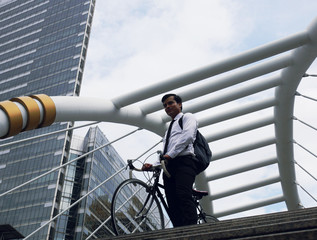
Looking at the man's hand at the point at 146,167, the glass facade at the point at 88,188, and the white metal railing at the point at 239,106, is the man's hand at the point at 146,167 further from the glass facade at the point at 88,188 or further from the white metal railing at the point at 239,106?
the glass facade at the point at 88,188

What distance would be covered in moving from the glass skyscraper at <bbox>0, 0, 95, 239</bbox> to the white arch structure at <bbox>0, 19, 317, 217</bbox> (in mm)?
40422

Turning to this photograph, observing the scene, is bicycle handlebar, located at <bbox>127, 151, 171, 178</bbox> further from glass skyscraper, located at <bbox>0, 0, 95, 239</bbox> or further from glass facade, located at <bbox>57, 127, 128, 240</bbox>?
glass skyscraper, located at <bbox>0, 0, 95, 239</bbox>

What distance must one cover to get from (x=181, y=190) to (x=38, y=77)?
205 feet

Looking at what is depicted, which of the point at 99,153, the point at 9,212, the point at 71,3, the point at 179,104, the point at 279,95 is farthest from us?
the point at 71,3

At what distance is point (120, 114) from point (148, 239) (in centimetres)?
533

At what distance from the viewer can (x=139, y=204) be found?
3.75 m

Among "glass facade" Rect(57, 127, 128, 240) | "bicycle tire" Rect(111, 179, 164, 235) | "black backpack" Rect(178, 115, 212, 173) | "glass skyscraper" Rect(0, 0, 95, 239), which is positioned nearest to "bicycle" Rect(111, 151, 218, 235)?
"bicycle tire" Rect(111, 179, 164, 235)

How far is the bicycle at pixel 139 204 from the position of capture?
359 cm

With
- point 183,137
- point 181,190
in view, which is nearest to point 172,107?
point 183,137

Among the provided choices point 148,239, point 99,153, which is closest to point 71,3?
point 99,153

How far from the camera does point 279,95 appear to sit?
902cm

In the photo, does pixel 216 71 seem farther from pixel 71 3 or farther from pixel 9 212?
pixel 71 3

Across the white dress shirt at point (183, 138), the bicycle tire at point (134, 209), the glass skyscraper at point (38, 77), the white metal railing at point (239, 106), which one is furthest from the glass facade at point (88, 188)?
the white dress shirt at point (183, 138)

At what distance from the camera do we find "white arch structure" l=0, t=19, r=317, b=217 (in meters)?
5.09
